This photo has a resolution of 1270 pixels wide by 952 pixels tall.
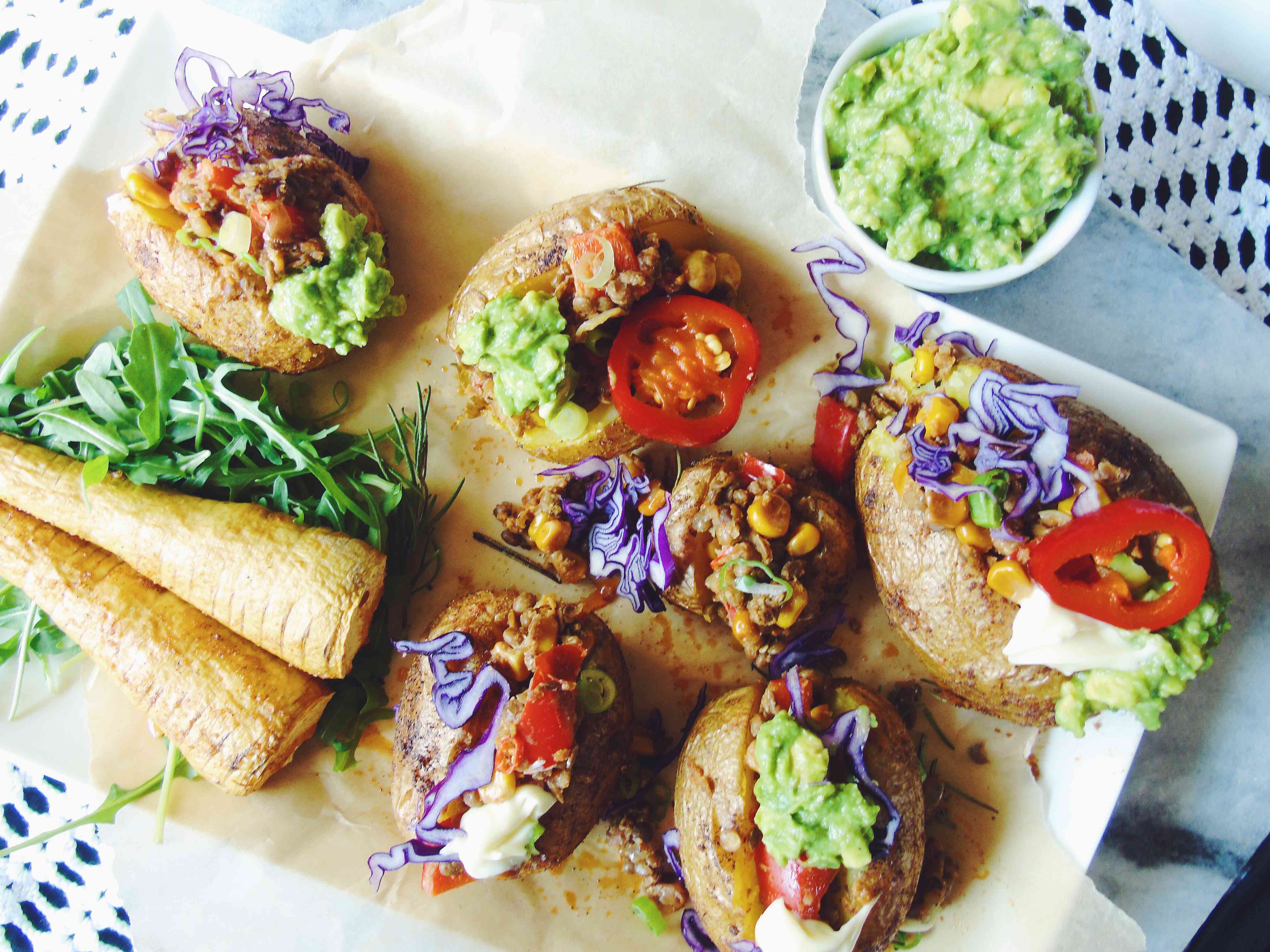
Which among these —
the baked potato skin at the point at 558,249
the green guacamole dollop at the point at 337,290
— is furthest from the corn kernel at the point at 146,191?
the baked potato skin at the point at 558,249

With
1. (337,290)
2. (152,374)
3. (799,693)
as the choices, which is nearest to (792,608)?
(799,693)

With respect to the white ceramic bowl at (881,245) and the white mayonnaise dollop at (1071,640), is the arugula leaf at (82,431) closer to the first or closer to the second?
the white ceramic bowl at (881,245)

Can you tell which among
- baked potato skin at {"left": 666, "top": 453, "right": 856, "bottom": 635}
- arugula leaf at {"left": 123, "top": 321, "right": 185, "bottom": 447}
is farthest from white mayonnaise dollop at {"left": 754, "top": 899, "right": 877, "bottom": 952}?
arugula leaf at {"left": 123, "top": 321, "right": 185, "bottom": 447}

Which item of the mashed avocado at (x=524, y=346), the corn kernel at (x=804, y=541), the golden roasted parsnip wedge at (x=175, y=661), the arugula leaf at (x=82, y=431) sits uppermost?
the mashed avocado at (x=524, y=346)

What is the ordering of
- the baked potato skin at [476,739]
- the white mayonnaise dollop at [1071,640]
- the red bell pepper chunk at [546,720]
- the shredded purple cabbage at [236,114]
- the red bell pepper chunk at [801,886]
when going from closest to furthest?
the white mayonnaise dollop at [1071,640]
the red bell pepper chunk at [801,886]
the red bell pepper chunk at [546,720]
the baked potato skin at [476,739]
the shredded purple cabbage at [236,114]

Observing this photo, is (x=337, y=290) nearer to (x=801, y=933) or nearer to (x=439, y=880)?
(x=439, y=880)

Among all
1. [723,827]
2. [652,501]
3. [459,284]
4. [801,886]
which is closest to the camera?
[801,886]
